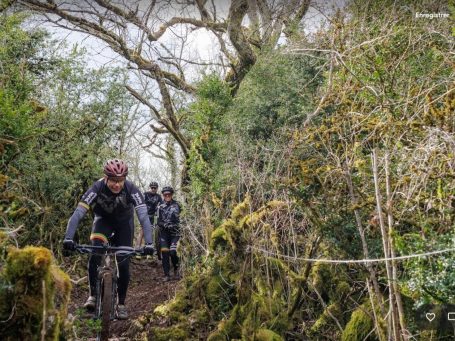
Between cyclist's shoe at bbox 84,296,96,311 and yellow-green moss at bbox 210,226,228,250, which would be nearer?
yellow-green moss at bbox 210,226,228,250

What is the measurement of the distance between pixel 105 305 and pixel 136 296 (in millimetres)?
4658

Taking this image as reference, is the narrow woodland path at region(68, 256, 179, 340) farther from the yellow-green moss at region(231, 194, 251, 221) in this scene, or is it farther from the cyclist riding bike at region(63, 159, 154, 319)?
the yellow-green moss at region(231, 194, 251, 221)

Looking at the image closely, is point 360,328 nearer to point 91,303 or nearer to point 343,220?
point 343,220

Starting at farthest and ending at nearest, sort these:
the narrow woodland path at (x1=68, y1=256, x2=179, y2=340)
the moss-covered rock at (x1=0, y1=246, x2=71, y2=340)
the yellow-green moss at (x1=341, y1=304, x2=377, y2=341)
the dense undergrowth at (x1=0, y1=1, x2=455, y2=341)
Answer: the narrow woodland path at (x1=68, y1=256, x2=179, y2=340) < the yellow-green moss at (x1=341, y1=304, x2=377, y2=341) < the dense undergrowth at (x1=0, y1=1, x2=455, y2=341) < the moss-covered rock at (x1=0, y1=246, x2=71, y2=340)

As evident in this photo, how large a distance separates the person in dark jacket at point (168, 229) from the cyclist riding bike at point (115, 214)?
461 centimetres

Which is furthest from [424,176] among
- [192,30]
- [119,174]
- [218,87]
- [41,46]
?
[192,30]

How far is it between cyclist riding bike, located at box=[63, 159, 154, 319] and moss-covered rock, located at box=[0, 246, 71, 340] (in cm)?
367

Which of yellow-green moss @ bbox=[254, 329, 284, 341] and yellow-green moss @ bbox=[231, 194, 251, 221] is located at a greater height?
yellow-green moss @ bbox=[231, 194, 251, 221]

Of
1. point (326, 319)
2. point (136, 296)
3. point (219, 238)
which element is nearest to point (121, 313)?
point (219, 238)

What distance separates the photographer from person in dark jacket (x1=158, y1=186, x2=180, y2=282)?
40.3ft

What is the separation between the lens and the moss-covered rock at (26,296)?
293 centimetres

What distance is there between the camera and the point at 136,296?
10711 millimetres

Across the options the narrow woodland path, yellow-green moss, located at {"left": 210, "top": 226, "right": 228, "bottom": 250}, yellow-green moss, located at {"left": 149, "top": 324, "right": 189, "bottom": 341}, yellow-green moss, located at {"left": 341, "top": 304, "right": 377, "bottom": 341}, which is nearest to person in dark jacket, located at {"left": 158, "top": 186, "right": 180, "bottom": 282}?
the narrow woodland path

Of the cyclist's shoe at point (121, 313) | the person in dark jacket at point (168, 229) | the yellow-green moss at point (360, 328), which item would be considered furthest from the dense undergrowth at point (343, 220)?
the person in dark jacket at point (168, 229)
